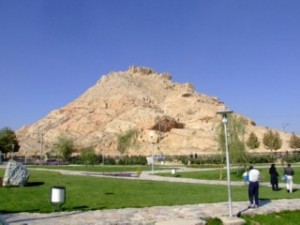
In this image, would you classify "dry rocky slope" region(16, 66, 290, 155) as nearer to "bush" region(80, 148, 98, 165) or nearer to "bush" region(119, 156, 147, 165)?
"bush" region(80, 148, 98, 165)

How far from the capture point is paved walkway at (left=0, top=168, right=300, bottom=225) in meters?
12.7

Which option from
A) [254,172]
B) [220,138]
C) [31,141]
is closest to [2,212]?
[254,172]

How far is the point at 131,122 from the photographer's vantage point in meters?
119

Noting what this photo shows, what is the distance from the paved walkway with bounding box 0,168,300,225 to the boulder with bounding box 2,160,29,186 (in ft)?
33.0

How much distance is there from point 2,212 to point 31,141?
348ft

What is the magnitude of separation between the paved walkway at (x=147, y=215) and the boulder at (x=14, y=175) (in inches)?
397

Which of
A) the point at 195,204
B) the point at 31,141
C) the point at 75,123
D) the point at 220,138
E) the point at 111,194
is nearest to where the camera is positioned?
the point at 195,204

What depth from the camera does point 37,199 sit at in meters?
18.6

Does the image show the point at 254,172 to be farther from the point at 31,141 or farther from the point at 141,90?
the point at 141,90

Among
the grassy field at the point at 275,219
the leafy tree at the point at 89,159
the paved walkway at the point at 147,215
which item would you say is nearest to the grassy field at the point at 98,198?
the paved walkway at the point at 147,215

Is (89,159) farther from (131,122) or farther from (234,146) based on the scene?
(131,122)

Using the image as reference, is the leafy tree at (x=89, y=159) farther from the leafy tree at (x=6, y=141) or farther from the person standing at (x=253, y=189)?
the person standing at (x=253, y=189)

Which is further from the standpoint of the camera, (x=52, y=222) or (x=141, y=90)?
(x=141, y=90)

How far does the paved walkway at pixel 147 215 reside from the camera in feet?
41.6
